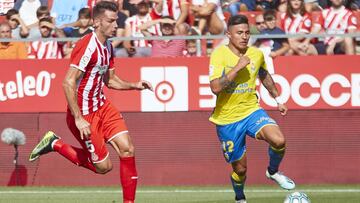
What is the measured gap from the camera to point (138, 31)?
17.2 m

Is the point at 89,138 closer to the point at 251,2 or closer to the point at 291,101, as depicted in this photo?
the point at 291,101

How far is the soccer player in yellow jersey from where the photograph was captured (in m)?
12.2

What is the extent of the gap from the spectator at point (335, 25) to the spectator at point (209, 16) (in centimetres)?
159

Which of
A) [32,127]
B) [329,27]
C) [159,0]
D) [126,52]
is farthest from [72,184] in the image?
[329,27]

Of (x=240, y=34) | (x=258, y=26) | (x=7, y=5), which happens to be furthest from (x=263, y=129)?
(x=7, y=5)

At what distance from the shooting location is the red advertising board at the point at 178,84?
53.3 ft

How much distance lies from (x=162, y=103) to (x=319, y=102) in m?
2.55

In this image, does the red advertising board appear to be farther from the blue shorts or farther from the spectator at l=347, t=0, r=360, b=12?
the blue shorts

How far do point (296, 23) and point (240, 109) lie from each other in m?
4.91

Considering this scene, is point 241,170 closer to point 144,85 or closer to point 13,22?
point 144,85

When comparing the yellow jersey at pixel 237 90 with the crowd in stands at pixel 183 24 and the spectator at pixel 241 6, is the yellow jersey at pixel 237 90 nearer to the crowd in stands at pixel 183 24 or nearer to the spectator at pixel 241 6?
the crowd in stands at pixel 183 24

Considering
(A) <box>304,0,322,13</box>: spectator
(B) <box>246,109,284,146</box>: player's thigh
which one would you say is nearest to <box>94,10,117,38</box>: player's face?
(B) <box>246,109,284,146</box>: player's thigh

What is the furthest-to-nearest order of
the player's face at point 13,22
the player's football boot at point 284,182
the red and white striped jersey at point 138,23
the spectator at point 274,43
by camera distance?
the player's face at point 13,22 < the red and white striped jersey at point 138,23 < the spectator at point 274,43 < the player's football boot at point 284,182

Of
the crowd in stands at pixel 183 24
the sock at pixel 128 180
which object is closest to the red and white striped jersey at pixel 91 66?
the sock at pixel 128 180
